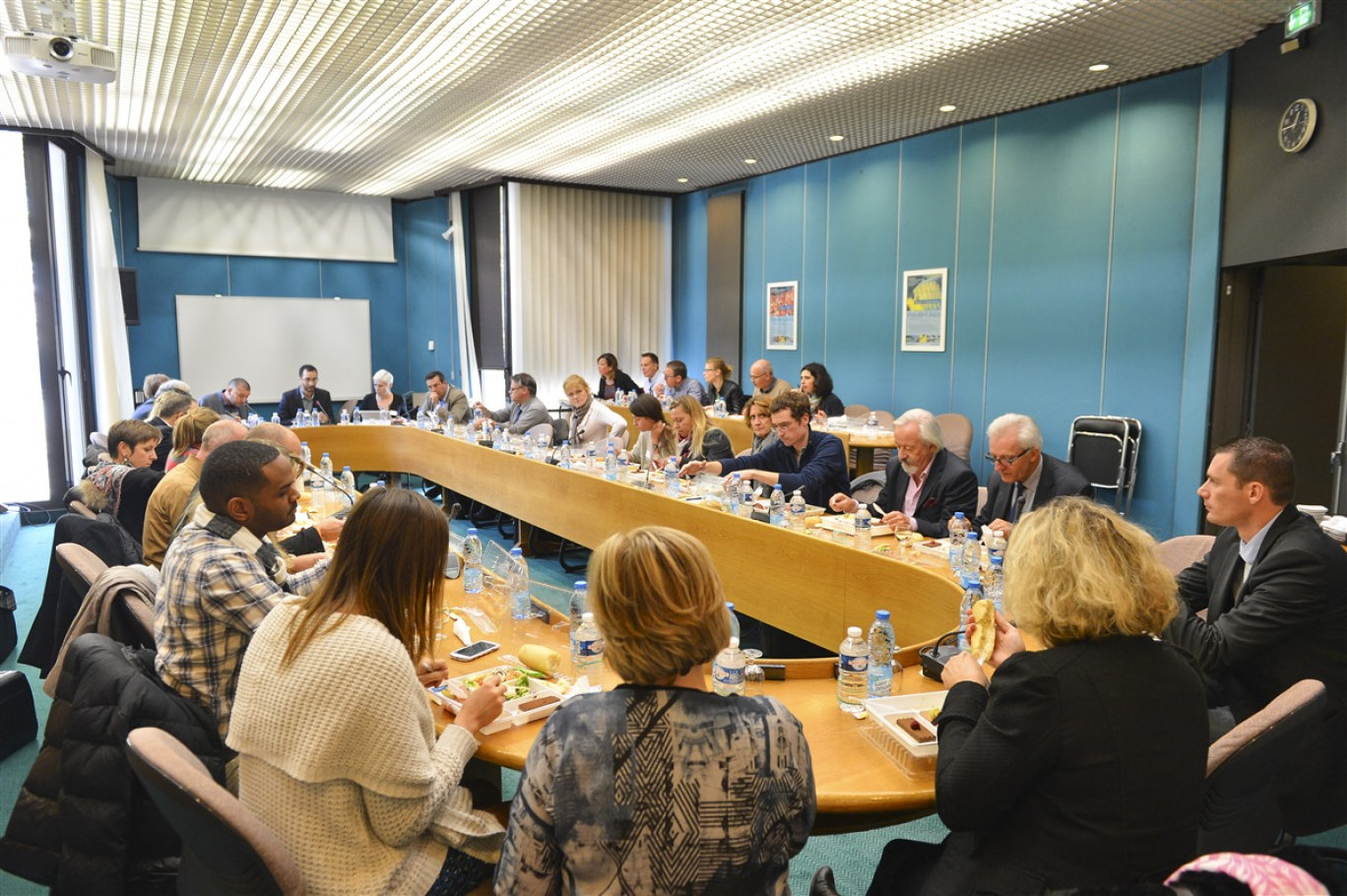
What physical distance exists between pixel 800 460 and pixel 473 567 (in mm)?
2158

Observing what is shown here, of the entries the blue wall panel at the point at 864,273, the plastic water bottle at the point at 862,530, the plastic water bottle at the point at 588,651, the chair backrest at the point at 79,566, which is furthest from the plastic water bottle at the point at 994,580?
the blue wall panel at the point at 864,273

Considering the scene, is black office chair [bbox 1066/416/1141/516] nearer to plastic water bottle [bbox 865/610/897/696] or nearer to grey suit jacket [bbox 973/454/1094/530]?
grey suit jacket [bbox 973/454/1094/530]

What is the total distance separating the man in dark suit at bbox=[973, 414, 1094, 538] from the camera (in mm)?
3518

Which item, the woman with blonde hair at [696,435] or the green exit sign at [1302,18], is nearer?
the green exit sign at [1302,18]

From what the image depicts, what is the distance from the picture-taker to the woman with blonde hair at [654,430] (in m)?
5.58

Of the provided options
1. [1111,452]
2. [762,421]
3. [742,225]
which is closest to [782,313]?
[742,225]

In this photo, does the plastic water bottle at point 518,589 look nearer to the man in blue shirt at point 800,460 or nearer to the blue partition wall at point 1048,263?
the man in blue shirt at point 800,460

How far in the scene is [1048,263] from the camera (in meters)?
6.66

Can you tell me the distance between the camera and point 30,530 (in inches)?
290

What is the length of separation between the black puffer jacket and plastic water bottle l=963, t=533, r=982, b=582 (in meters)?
2.43

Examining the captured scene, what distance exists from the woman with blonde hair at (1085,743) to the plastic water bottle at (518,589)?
1.55 metres

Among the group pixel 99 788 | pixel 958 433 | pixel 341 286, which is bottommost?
pixel 99 788

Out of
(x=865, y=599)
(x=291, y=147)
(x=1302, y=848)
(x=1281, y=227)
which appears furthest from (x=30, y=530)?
(x=1281, y=227)

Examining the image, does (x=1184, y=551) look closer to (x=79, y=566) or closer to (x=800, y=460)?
(x=800, y=460)
